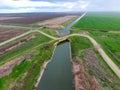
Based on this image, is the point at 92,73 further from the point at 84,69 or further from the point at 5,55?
the point at 5,55

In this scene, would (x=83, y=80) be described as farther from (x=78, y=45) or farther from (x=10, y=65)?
(x=78, y=45)

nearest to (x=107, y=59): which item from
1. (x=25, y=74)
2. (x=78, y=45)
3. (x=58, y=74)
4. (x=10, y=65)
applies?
(x=58, y=74)

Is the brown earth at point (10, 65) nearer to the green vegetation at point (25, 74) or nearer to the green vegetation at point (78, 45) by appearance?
the green vegetation at point (25, 74)

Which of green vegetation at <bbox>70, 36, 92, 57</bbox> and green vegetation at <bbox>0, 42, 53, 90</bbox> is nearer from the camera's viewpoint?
green vegetation at <bbox>0, 42, 53, 90</bbox>

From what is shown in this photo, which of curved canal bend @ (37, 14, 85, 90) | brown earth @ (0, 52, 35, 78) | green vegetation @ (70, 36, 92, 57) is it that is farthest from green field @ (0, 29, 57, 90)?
green vegetation @ (70, 36, 92, 57)

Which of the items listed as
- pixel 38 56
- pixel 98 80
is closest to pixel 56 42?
pixel 38 56

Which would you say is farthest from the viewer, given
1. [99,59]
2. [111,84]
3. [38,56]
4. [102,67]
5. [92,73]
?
[38,56]

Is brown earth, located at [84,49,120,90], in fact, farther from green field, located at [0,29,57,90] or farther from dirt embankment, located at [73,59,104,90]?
green field, located at [0,29,57,90]

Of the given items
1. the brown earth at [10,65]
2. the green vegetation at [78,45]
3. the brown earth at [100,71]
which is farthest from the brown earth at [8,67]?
the brown earth at [100,71]
